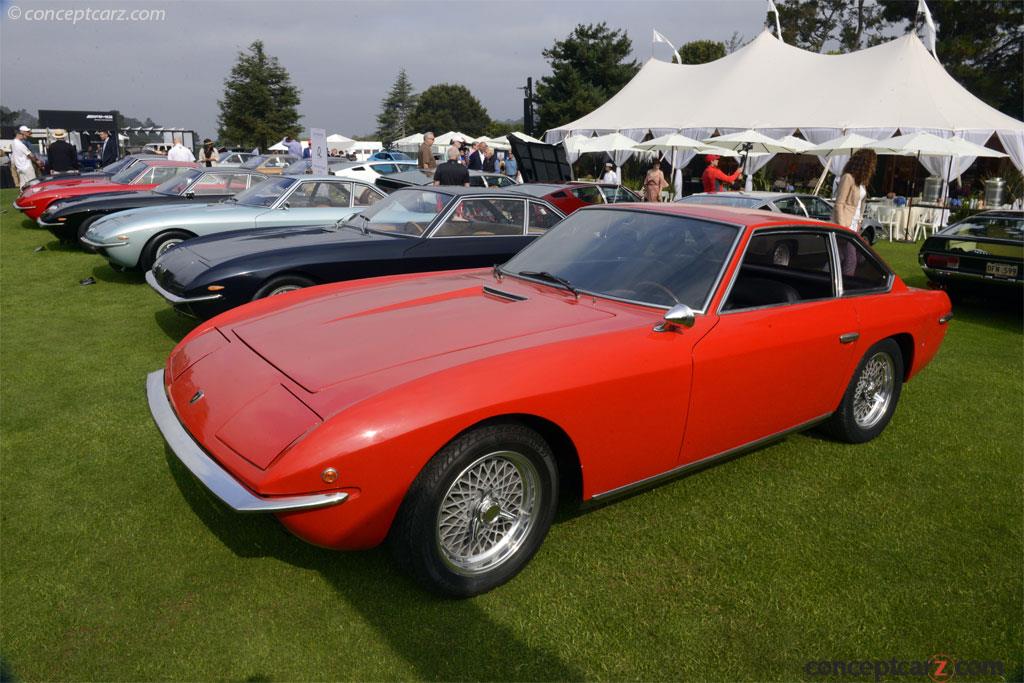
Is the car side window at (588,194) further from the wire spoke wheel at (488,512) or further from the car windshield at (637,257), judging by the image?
the wire spoke wheel at (488,512)

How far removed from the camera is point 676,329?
312 cm

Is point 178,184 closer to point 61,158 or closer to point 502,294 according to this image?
point 502,294

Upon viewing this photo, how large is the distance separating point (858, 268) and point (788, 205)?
858cm

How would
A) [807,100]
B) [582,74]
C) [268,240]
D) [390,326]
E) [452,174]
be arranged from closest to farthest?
1. [390,326]
2. [268,240]
3. [452,174]
4. [807,100]
5. [582,74]

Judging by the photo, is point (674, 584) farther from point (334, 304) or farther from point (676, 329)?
point (334, 304)

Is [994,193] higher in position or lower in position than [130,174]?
higher

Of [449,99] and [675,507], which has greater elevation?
[449,99]

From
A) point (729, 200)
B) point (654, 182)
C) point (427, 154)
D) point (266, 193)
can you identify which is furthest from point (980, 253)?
point (427, 154)

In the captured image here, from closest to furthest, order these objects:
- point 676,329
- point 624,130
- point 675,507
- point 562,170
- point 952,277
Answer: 1. point 676,329
2. point 675,507
3. point 952,277
4. point 562,170
5. point 624,130

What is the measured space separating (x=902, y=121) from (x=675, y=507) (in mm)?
22626

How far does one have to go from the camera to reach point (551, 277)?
145 inches

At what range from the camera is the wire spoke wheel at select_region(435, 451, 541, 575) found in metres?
2.66

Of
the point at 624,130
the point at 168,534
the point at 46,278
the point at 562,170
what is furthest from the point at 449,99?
the point at 168,534

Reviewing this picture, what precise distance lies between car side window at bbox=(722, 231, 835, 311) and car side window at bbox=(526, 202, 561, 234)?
137 inches
